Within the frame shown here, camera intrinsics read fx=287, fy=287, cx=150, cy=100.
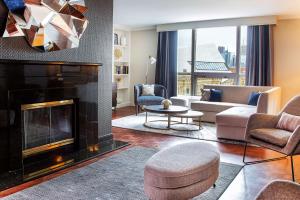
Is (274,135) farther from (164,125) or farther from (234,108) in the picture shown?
(164,125)

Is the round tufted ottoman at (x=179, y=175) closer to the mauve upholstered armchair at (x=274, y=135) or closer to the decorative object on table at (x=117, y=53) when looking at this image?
the mauve upholstered armchair at (x=274, y=135)

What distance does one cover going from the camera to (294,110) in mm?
3428

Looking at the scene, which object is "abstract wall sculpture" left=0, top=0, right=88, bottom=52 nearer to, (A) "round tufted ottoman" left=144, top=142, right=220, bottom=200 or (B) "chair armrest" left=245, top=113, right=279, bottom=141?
(A) "round tufted ottoman" left=144, top=142, right=220, bottom=200

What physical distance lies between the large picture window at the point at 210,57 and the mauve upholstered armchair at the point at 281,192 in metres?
5.60

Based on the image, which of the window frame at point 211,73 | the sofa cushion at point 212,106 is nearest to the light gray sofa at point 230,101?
the sofa cushion at point 212,106

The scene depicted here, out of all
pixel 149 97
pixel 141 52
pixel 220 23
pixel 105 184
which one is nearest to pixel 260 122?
pixel 105 184

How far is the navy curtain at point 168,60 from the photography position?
7.41 metres

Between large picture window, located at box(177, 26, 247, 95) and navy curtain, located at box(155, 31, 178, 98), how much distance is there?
0.20 meters

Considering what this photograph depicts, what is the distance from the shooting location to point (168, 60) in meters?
7.47

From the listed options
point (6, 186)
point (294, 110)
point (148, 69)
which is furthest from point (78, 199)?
point (148, 69)

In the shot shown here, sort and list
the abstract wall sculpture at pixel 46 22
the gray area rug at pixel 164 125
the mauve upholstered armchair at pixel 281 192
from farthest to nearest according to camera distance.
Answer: the gray area rug at pixel 164 125
the abstract wall sculpture at pixel 46 22
the mauve upholstered armchair at pixel 281 192

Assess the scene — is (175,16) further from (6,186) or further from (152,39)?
(6,186)

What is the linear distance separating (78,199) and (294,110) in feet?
8.64

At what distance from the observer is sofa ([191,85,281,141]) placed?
14.5 ft
